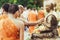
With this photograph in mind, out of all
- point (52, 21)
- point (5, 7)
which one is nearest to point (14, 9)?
point (5, 7)

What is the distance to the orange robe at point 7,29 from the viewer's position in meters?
2.22

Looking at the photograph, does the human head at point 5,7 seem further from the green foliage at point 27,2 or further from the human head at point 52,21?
the human head at point 52,21

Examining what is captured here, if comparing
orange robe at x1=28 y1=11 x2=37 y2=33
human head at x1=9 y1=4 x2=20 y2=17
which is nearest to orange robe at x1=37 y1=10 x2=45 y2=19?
orange robe at x1=28 y1=11 x2=37 y2=33

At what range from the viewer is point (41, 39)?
219cm

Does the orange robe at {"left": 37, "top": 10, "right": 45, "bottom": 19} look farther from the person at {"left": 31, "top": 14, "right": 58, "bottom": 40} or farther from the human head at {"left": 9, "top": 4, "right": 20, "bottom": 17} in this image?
the human head at {"left": 9, "top": 4, "right": 20, "bottom": 17}

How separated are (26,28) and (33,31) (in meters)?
0.06

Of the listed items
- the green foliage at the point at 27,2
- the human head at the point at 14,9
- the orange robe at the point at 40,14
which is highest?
the green foliage at the point at 27,2

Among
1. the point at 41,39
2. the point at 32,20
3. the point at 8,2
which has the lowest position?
the point at 41,39

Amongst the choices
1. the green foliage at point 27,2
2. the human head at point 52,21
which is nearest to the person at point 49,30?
the human head at point 52,21

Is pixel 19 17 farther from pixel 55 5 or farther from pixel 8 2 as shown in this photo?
pixel 55 5

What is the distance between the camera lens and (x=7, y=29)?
87.8 inches

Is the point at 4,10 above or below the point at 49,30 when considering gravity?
above

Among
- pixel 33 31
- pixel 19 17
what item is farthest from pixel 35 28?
pixel 19 17

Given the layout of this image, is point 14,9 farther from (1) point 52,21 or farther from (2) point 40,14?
(1) point 52,21
